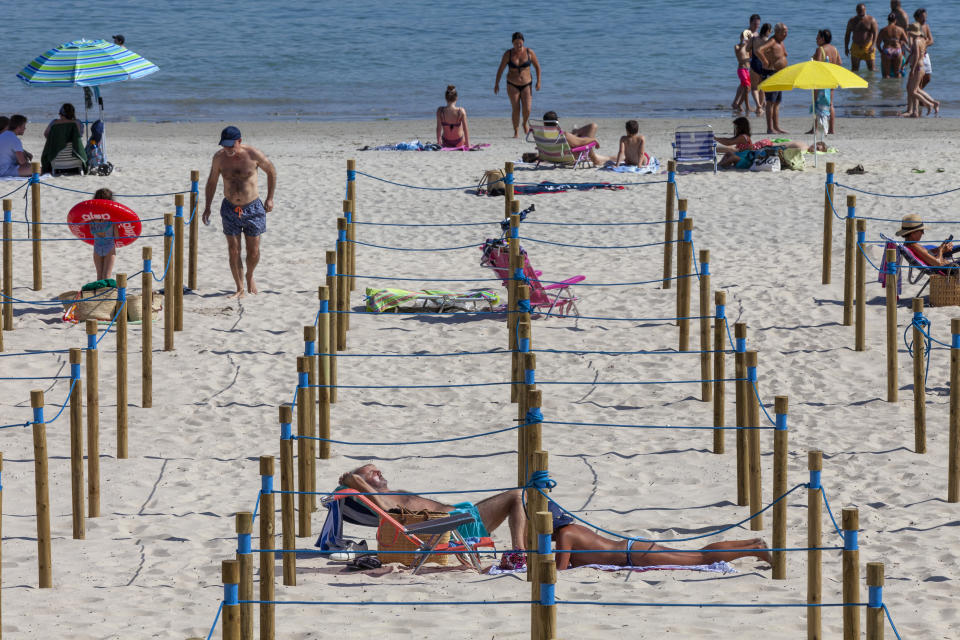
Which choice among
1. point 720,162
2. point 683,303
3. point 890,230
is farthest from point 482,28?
point 683,303

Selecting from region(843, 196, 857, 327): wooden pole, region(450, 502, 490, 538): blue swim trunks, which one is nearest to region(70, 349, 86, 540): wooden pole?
region(450, 502, 490, 538): blue swim trunks

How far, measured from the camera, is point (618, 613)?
6.41 meters

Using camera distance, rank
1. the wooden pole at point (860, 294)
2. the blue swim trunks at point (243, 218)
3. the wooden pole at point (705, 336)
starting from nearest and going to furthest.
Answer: the wooden pole at point (705, 336) → the wooden pole at point (860, 294) → the blue swim trunks at point (243, 218)

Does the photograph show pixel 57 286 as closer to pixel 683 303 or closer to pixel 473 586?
pixel 683 303

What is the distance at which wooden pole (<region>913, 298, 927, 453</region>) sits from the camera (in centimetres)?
852

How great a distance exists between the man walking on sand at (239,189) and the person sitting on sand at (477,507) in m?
4.92

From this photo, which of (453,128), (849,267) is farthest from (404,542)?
(453,128)

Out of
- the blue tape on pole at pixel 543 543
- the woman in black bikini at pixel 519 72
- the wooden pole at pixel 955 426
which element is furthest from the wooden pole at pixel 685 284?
the woman in black bikini at pixel 519 72

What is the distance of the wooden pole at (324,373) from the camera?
8852mm

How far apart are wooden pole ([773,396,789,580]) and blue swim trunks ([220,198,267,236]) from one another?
20.5 ft

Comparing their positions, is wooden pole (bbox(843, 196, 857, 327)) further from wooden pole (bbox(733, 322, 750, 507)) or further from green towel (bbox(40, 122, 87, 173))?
green towel (bbox(40, 122, 87, 173))

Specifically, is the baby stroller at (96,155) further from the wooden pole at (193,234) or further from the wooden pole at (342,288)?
the wooden pole at (342,288)

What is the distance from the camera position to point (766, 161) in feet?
58.5

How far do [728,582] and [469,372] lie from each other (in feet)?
13.5
